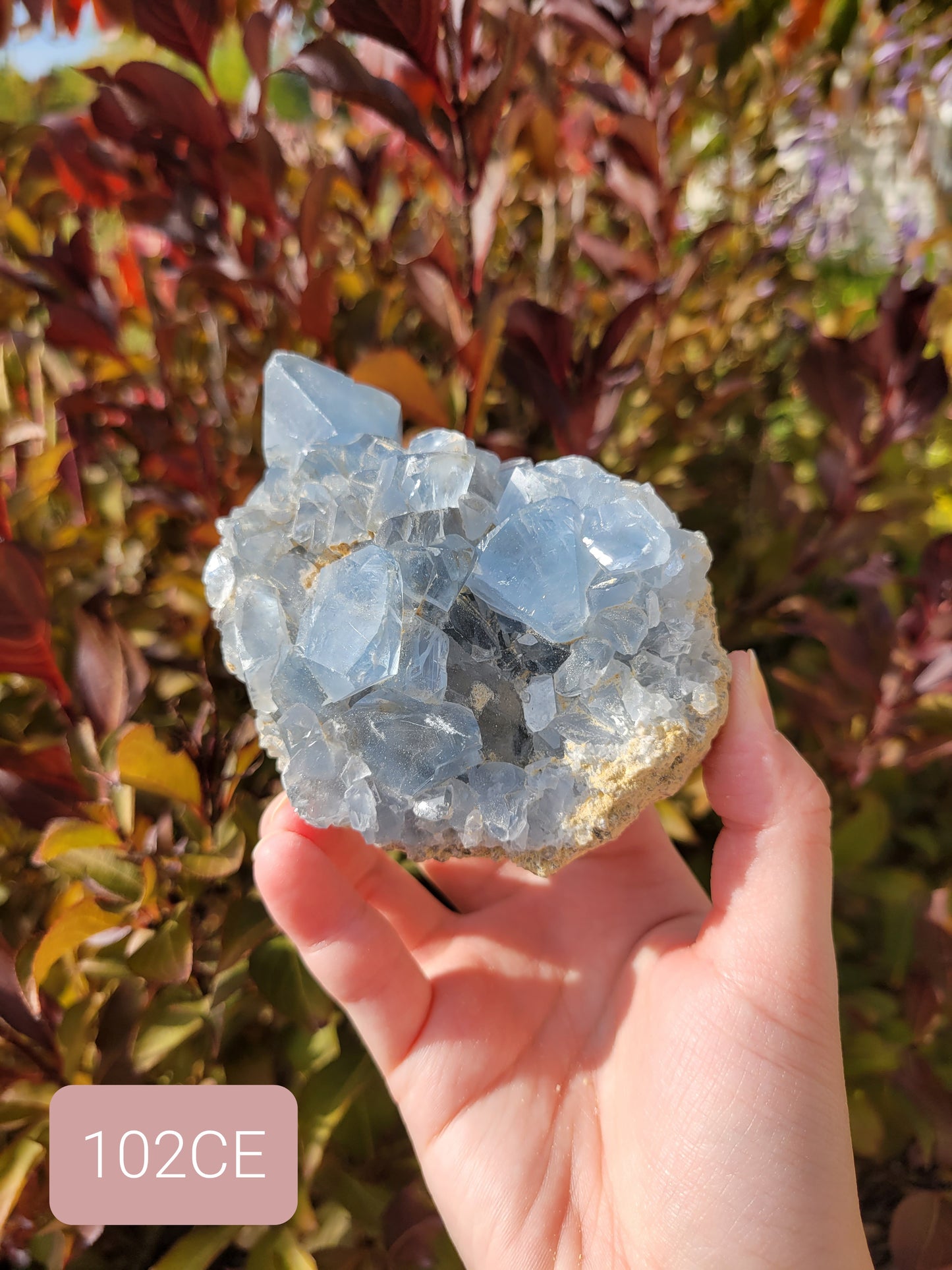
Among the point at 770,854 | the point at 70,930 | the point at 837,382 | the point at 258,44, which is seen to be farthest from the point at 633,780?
the point at 258,44

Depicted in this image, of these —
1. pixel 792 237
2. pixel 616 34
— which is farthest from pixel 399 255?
pixel 792 237

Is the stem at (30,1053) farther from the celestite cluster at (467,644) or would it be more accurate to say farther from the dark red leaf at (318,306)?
the dark red leaf at (318,306)

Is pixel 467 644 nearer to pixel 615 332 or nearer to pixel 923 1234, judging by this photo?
pixel 615 332

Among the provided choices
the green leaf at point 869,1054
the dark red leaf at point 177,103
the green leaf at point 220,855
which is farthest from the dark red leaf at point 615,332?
the green leaf at point 869,1054

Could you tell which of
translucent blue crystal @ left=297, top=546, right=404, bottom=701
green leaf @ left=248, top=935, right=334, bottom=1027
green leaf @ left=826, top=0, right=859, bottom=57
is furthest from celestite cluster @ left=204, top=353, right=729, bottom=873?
green leaf @ left=826, top=0, right=859, bottom=57

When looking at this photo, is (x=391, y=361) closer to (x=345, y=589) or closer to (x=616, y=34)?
(x=345, y=589)

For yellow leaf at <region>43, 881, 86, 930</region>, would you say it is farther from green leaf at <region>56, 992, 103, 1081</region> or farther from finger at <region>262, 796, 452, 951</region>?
finger at <region>262, 796, 452, 951</region>
